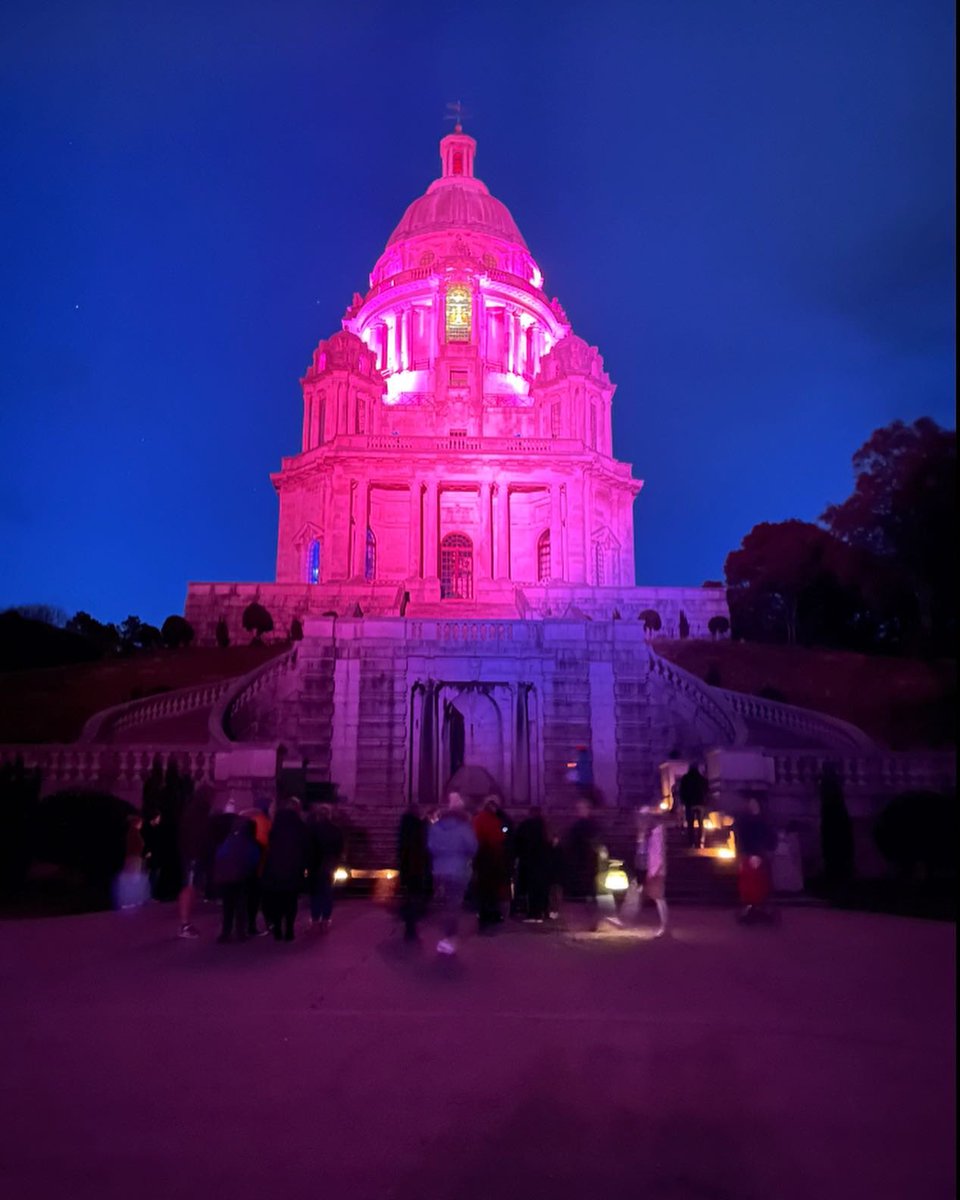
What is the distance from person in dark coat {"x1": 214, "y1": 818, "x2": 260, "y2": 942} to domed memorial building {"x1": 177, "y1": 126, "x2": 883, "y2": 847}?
10.0 metres

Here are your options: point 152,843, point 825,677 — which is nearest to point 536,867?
point 152,843

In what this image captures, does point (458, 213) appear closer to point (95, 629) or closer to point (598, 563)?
point (598, 563)

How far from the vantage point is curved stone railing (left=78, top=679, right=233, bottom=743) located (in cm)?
2708

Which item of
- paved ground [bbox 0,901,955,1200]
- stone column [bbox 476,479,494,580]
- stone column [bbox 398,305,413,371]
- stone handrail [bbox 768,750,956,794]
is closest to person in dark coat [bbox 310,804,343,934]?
paved ground [bbox 0,901,955,1200]

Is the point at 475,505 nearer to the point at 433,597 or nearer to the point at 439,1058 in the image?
the point at 433,597

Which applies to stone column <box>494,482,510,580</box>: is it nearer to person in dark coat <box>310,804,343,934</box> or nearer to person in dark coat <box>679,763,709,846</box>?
person in dark coat <box>679,763,709,846</box>

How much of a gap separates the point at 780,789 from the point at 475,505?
126ft

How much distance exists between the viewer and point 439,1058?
671cm

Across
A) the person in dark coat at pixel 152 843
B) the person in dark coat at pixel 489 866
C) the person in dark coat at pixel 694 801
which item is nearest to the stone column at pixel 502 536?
the person in dark coat at pixel 694 801

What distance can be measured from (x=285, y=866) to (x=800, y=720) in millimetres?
20051

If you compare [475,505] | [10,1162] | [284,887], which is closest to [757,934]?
[284,887]

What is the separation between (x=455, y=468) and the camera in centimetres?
5588

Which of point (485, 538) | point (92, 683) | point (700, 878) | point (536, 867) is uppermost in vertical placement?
point (485, 538)

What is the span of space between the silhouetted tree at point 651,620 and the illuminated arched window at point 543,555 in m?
9.17
